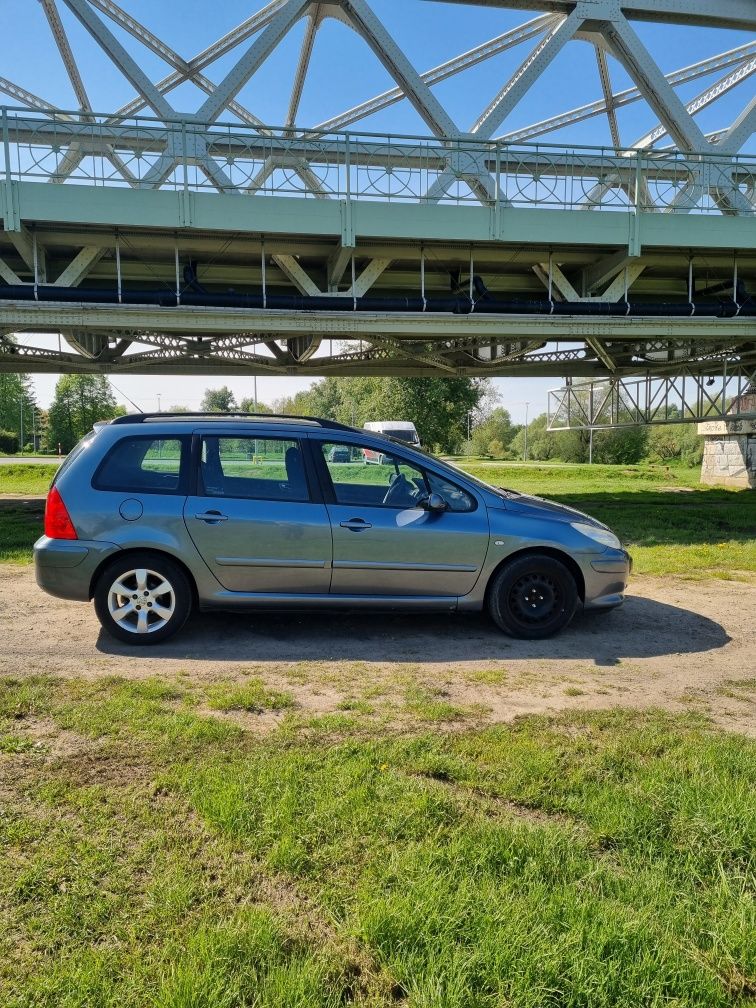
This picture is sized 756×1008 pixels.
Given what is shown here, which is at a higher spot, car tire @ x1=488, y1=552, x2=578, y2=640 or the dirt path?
car tire @ x1=488, y1=552, x2=578, y2=640

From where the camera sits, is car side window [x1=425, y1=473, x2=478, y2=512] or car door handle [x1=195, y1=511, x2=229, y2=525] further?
car side window [x1=425, y1=473, x2=478, y2=512]

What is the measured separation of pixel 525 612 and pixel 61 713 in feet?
10.7

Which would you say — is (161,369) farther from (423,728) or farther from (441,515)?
(423,728)

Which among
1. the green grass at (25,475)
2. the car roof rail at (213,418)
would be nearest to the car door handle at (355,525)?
the car roof rail at (213,418)

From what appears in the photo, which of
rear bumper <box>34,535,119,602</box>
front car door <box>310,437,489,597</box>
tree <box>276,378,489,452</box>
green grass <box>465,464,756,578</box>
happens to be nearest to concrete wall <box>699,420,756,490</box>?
green grass <box>465,464,756,578</box>

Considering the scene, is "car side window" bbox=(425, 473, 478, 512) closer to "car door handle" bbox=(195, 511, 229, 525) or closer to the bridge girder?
"car door handle" bbox=(195, 511, 229, 525)

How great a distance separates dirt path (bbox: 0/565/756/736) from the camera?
3703 mm

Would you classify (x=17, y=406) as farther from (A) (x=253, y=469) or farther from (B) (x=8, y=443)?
(A) (x=253, y=469)

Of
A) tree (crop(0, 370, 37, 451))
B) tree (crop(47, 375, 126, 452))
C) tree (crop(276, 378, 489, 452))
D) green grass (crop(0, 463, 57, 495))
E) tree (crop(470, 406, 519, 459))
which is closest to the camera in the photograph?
green grass (crop(0, 463, 57, 495))

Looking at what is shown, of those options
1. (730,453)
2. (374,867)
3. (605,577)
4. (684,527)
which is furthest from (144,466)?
(730,453)

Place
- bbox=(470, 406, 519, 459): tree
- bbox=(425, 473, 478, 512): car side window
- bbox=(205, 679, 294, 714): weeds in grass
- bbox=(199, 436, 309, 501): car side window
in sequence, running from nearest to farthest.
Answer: bbox=(205, 679, 294, 714): weeds in grass, bbox=(199, 436, 309, 501): car side window, bbox=(425, 473, 478, 512): car side window, bbox=(470, 406, 519, 459): tree

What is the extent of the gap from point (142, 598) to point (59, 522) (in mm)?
828

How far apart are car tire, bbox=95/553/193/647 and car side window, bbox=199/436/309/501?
0.69 metres

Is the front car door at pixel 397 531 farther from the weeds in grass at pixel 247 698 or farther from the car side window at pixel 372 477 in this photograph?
the weeds in grass at pixel 247 698
